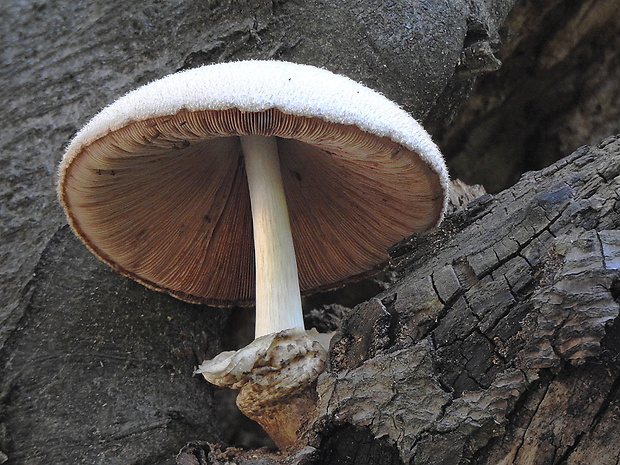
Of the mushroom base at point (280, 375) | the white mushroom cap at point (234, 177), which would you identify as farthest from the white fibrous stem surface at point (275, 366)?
the white mushroom cap at point (234, 177)

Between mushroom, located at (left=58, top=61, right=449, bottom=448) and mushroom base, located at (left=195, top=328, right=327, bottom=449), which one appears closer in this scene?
mushroom, located at (left=58, top=61, right=449, bottom=448)

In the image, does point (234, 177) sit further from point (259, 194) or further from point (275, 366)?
point (275, 366)

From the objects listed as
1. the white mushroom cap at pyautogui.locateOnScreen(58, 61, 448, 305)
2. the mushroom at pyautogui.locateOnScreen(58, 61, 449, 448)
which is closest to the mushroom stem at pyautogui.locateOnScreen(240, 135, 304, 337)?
the mushroom at pyautogui.locateOnScreen(58, 61, 449, 448)

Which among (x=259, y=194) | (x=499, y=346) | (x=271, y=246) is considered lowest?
(x=499, y=346)

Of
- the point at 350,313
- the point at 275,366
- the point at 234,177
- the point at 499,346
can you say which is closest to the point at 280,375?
the point at 275,366

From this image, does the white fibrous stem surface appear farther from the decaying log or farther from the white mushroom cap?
the white mushroom cap

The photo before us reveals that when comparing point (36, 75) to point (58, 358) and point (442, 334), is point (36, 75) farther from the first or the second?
point (442, 334)
